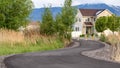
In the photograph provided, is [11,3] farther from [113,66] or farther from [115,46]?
[113,66]

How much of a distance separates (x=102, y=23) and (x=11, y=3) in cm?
5132

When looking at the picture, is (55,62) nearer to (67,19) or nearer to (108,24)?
(67,19)

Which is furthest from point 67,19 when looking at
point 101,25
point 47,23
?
point 101,25

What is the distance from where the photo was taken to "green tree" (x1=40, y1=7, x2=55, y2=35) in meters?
49.4

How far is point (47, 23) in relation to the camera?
2020 inches

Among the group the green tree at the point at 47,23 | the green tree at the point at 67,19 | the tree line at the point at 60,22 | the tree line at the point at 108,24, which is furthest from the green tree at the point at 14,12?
the tree line at the point at 108,24

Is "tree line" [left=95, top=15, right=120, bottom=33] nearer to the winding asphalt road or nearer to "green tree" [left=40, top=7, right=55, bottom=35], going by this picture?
"green tree" [left=40, top=7, right=55, bottom=35]

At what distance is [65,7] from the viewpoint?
172 feet

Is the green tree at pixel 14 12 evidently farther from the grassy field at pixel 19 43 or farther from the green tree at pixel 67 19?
the green tree at pixel 67 19

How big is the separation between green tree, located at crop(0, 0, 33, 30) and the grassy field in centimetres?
643

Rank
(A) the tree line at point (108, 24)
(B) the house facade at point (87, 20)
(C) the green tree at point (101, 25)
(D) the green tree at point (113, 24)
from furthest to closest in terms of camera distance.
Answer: (B) the house facade at point (87, 20) < (C) the green tree at point (101, 25) < (A) the tree line at point (108, 24) < (D) the green tree at point (113, 24)

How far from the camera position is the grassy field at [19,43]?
95.1 feet

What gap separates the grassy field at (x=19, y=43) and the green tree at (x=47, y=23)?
11545 millimetres

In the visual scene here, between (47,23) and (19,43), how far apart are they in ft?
→ 64.8
